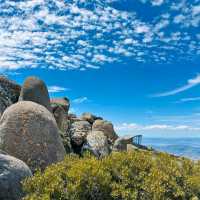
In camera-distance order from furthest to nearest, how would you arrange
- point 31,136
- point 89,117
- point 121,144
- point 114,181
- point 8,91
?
point 89,117 → point 121,144 → point 8,91 → point 31,136 → point 114,181

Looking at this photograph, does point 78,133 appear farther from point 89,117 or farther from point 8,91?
point 89,117

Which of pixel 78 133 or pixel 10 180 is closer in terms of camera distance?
pixel 10 180

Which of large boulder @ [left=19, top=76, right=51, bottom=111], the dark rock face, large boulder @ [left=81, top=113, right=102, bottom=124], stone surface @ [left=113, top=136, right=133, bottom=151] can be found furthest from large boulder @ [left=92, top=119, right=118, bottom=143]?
large boulder @ [left=19, top=76, right=51, bottom=111]

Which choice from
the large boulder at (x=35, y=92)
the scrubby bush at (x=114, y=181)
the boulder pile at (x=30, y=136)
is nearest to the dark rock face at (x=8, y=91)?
the boulder pile at (x=30, y=136)

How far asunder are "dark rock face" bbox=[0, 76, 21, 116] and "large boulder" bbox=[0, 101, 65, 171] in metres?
9.26

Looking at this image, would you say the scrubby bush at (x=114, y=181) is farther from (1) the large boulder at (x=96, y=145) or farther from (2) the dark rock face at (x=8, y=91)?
(2) the dark rock face at (x=8, y=91)

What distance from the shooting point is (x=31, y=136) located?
17.4m

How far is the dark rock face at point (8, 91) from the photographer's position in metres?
27.4

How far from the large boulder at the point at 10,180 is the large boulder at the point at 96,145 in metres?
13.4

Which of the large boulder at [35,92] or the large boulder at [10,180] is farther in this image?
the large boulder at [35,92]

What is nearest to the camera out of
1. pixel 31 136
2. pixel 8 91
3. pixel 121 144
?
pixel 31 136

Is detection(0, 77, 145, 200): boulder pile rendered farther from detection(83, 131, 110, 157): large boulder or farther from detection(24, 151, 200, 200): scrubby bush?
detection(24, 151, 200, 200): scrubby bush

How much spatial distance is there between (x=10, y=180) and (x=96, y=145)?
14.7 metres

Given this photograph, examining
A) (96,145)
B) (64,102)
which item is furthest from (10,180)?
(64,102)
